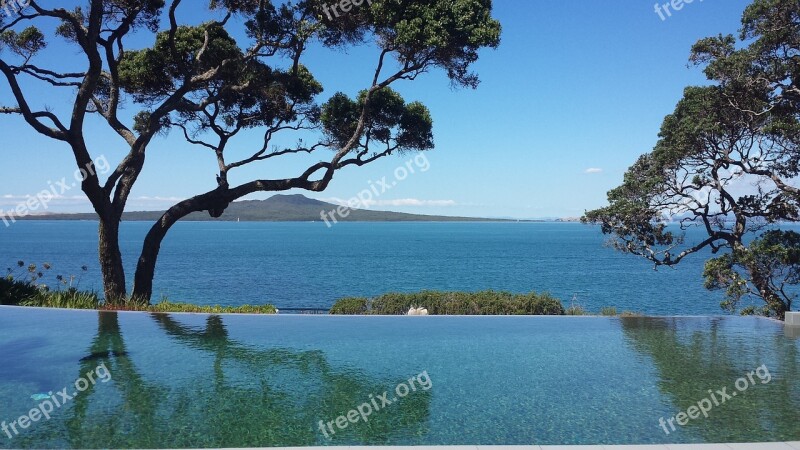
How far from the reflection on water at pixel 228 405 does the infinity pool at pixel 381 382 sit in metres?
0.03

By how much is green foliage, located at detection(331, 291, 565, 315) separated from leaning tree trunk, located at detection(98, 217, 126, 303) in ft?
18.5

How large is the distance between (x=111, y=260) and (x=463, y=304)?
9285mm

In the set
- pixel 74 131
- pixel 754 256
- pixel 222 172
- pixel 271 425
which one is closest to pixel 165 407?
pixel 271 425

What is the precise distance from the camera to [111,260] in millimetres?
15742

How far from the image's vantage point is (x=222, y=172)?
17938 millimetres

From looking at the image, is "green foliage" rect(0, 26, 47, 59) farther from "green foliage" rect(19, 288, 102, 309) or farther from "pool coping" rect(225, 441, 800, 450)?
"pool coping" rect(225, 441, 800, 450)

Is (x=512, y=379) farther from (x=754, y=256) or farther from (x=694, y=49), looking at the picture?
(x=694, y=49)

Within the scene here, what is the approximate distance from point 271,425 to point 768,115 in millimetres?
16892

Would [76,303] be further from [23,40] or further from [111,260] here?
[23,40]

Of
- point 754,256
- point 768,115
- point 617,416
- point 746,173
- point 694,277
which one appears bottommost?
point 694,277

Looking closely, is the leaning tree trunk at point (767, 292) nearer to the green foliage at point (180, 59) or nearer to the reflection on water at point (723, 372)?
the reflection on water at point (723, 372)

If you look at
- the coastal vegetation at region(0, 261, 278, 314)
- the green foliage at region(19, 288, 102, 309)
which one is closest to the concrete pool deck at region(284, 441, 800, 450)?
the coastal vegetation at region(0, 261, 278, 314)

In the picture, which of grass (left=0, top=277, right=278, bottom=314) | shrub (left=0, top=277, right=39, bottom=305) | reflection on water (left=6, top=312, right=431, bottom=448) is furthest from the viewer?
shrub (left=0, top=277, right=39, bottom=305)

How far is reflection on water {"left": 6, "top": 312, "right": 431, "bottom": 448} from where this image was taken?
6.12 metres
